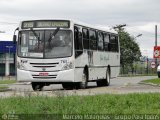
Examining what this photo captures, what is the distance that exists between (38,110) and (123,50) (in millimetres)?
75953

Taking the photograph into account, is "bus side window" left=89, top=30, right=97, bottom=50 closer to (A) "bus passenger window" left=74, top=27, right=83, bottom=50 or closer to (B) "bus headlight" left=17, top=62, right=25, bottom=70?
(A) "bus passenger window" left=74, top=27, right=83, bottom=50

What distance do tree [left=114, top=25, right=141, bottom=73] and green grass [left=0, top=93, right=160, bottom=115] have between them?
233ft

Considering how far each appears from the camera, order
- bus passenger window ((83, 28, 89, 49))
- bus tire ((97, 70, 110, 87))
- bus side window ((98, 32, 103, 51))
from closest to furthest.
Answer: bus passenger window ((83, 28, 89, 49)) → bus side window ((98, 32, 103, 51)) → bus tire ((97, 70, 110, 87))

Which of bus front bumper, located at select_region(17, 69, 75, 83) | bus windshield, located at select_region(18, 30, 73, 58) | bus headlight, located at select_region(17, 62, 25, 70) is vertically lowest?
bus front bumper, located at select_region(17, 69, 75, 83)

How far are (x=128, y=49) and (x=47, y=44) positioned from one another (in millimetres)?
62936

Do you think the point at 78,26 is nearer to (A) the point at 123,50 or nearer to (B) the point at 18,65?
(B) the point at 18,65

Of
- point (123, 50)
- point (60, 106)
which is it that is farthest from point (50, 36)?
point (123, 50)

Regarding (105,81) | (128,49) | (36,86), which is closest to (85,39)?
(36,86)

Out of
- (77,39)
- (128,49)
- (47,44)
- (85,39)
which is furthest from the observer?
(128,49)

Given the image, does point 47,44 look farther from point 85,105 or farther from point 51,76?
point 85,105

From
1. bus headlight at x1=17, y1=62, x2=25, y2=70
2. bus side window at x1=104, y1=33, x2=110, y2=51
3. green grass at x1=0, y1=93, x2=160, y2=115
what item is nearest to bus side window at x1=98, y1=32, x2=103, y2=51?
bus side window at x1=104, y1=33, x2=110, y2=51

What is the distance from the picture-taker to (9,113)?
11125 mm

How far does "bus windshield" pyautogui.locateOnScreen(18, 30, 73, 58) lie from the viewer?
2542cm

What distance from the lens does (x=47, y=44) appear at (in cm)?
2541
